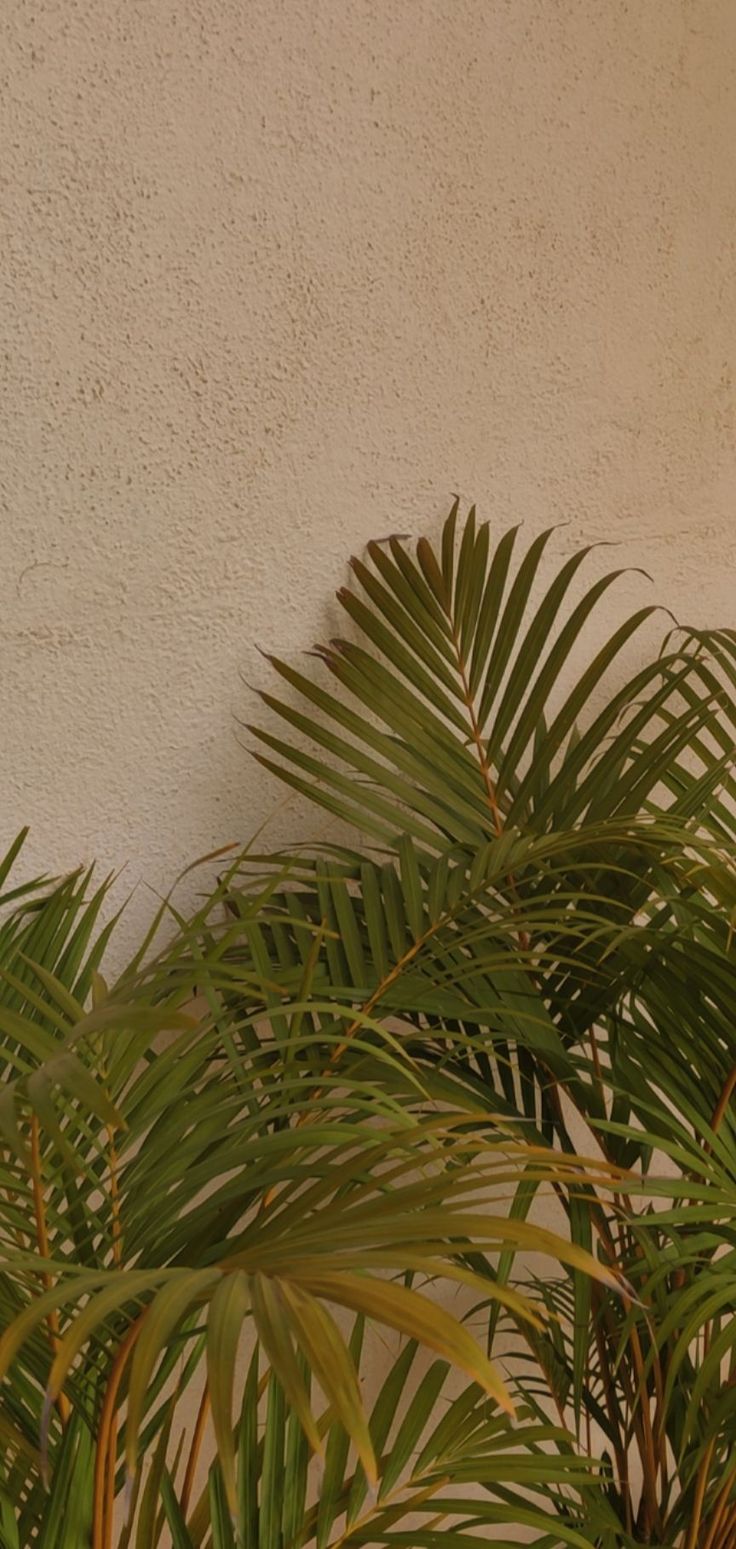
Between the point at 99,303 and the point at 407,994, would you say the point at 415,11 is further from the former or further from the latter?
the point at 407,994

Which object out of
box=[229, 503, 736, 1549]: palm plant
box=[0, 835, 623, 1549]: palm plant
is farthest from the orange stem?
box=[229, 503, 736, 1549]: palm plant

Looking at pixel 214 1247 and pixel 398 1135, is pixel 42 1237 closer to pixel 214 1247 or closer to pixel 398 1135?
pixel 214 1247

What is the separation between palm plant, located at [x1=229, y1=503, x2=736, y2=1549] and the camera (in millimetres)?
951

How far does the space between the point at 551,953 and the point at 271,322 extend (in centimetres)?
61

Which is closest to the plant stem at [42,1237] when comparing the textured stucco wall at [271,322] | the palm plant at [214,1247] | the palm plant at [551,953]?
the palm plant at [214,1247]

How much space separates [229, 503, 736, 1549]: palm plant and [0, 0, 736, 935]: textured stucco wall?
3.7 inches

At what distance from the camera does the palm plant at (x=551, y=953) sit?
95 centimetres

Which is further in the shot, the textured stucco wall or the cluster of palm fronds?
the textured stucco wall

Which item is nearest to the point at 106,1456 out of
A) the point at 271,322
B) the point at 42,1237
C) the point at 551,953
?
the point at 42,1237

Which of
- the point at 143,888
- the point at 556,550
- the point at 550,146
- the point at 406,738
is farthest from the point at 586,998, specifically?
the point at 550,146

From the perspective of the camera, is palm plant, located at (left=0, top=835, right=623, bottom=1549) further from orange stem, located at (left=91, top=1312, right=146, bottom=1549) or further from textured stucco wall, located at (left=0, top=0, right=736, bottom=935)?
textured stucco wall, located at (left=0, top=0, right=736, bottom=935)

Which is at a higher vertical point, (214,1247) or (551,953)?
(551,953)

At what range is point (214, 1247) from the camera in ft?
2.43

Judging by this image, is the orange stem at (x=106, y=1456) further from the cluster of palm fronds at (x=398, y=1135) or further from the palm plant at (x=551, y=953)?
the palm plant at (x=551, y=953)
